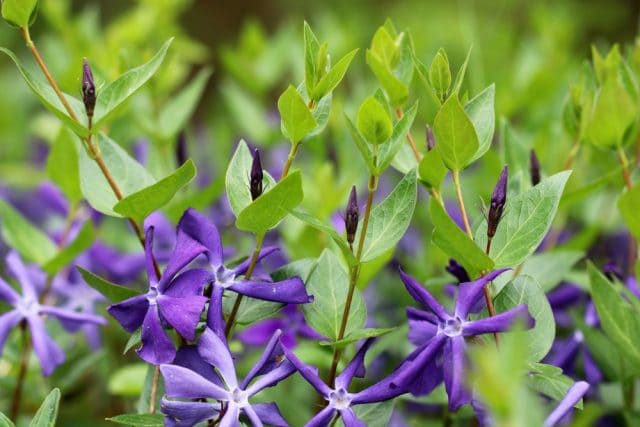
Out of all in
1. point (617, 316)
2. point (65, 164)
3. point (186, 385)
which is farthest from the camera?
point (65, 164)

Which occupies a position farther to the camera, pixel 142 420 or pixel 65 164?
pixel 65 164

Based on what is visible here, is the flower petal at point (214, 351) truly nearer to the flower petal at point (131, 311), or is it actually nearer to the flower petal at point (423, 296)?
the flower petal at point (131, 311)

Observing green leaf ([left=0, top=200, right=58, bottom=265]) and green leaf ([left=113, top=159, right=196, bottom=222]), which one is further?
green leaf ([left=0, top=200, right=58, bottom=265])

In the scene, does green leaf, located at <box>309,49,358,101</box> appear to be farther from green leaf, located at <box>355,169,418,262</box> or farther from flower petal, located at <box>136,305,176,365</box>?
flower petal, located at <box>136,305,176,365</box>

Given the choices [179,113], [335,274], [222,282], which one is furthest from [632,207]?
[179,113]

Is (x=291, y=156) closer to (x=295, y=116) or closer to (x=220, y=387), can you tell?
(x=295, y=116)

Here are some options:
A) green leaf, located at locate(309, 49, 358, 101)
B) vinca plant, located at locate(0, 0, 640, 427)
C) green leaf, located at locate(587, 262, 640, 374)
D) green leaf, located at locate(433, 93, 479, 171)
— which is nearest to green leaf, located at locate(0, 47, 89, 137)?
vinca plant, located at locate(0, 0, 640, 427)
